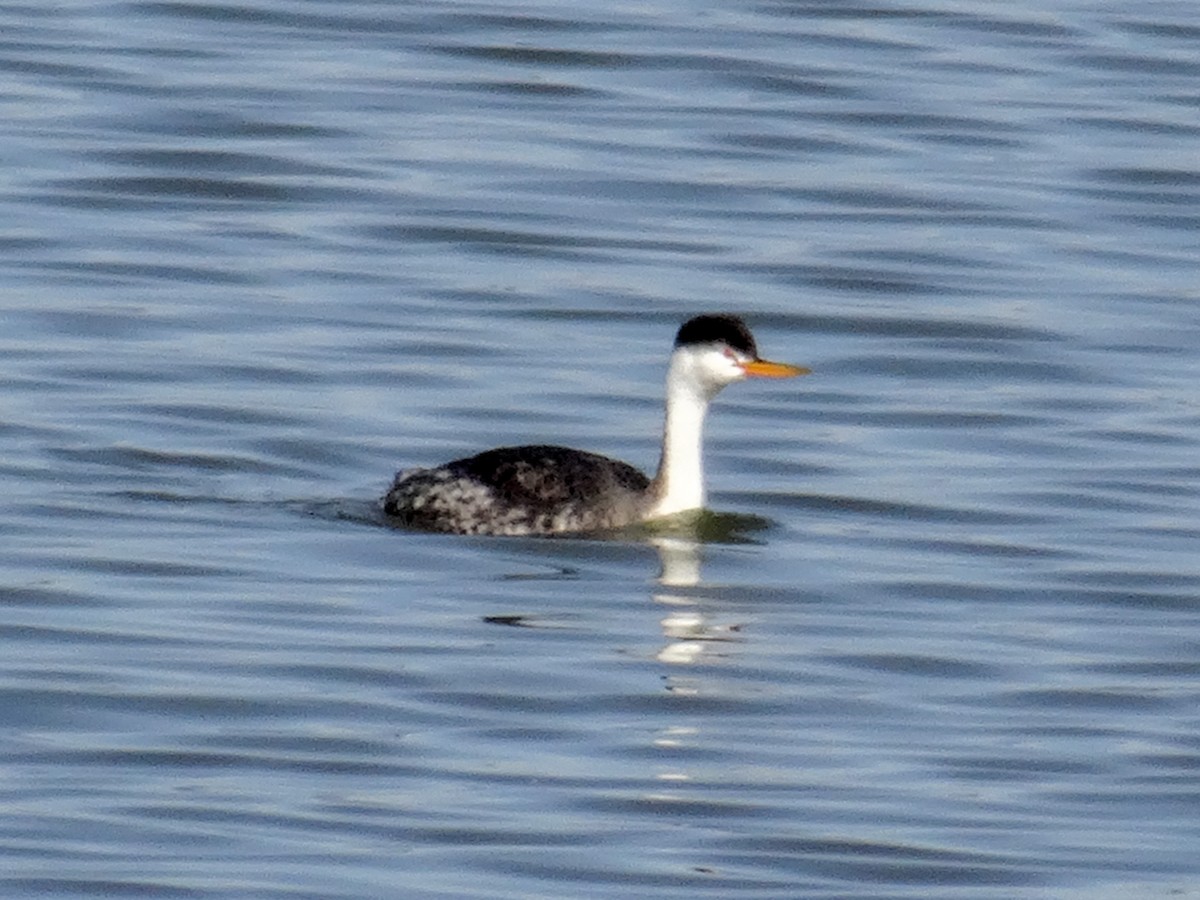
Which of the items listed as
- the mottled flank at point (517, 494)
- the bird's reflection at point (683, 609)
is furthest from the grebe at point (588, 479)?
the bird's reflection at point (683, 609)

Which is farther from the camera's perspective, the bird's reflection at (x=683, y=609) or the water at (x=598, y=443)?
the bird's reflection at (x=683, y=609)

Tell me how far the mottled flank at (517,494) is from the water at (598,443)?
15 centimetres

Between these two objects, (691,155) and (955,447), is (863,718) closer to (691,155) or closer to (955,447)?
(955,447)

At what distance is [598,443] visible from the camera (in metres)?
17.3

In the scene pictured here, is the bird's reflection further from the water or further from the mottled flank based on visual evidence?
the mottled flank

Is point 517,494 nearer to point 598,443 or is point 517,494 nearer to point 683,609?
point 683,609

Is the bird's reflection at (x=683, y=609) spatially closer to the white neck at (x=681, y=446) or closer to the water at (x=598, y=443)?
the water at (x=598, y=443)

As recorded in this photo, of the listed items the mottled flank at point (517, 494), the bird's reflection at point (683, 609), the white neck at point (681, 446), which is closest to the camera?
the bird's reflection at point (683, 609)

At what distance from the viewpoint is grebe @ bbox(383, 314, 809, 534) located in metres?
15.2

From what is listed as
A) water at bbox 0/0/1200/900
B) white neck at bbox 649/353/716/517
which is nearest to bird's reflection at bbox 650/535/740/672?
water at bbox 0/0/1200/900

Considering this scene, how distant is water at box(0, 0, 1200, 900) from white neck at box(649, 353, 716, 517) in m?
0.21

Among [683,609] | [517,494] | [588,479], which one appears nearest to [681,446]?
[588,479]

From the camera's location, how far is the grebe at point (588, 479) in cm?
1516

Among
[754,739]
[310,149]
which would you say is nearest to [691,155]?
[310,149]
